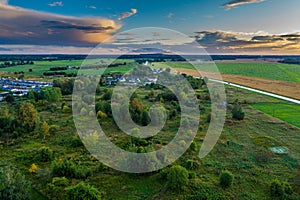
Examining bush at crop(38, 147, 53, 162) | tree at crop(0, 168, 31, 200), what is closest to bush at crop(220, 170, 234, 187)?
tree at crop(0, 168, 31, 200)

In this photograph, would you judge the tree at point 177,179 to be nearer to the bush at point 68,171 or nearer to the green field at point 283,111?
the bush at point 68,171

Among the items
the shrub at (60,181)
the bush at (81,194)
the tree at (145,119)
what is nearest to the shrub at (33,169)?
the shrub at (60,181)

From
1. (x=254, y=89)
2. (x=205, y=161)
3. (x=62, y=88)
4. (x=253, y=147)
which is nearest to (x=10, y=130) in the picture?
(x=205, y=161)

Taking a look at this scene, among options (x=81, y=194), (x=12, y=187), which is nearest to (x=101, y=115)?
(x=81, y=194)

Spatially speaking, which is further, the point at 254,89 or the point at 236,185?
the point at 254,89

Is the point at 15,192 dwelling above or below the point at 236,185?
above

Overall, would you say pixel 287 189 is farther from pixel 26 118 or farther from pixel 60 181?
pixel 26 118

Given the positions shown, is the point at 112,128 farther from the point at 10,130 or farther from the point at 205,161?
the point at 205,161
